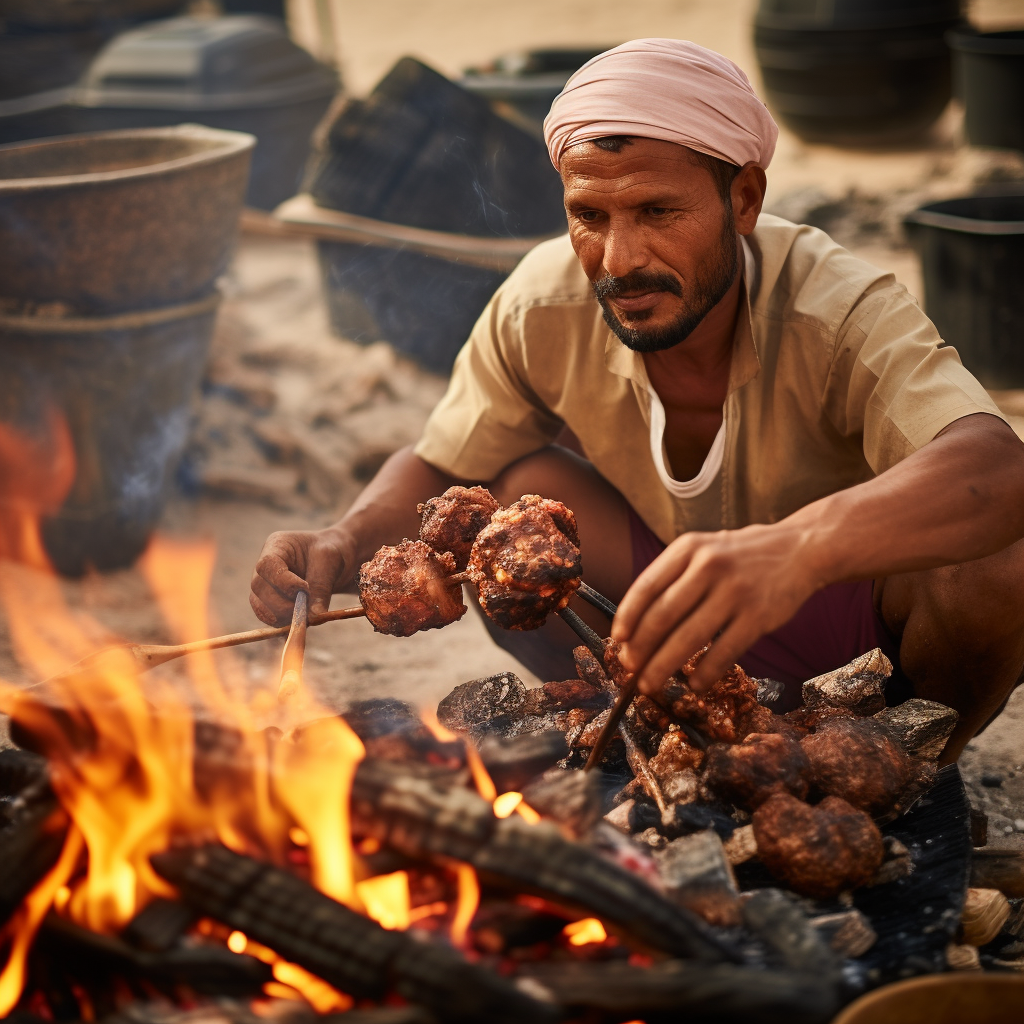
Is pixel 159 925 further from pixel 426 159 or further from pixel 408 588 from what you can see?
pixel 426 159

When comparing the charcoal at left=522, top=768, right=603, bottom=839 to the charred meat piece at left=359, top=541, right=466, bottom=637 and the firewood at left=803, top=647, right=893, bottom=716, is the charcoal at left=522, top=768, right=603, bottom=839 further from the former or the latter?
the firewood at left=803, top=647, right=893, bottom=716

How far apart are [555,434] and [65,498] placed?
2517 millimetres

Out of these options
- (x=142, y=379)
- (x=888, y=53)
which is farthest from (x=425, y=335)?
(x=888, y=53)

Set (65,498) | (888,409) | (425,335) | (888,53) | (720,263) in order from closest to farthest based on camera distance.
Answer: (888,409)
(720,263)
(65,498)
(425,335)
(888,53)

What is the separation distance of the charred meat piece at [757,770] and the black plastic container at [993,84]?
282 inches

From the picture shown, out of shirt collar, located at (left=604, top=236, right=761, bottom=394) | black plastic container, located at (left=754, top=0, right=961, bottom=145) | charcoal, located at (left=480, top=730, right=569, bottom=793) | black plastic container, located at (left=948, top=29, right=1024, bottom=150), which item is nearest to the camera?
charcoal, located at (left=480, top=730, right=569, bottom=793)

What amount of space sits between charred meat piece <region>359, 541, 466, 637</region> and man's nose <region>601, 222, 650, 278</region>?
0.81 meters

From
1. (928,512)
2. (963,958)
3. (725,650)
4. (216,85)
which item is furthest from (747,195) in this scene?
(216,85)

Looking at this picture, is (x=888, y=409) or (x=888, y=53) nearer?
(x=888, y=409)

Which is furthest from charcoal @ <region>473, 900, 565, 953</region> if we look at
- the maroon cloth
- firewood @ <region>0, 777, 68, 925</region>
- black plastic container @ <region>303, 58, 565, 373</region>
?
black plastic container @ <region>303, 58, 565, 373</region>

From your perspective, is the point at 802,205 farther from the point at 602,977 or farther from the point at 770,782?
the point at 602,977

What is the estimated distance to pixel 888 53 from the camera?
366 inches

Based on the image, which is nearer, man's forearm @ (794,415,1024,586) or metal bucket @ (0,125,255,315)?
man's forearm @ (794,415,1024,586)

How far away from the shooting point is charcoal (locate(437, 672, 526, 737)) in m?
2.51
